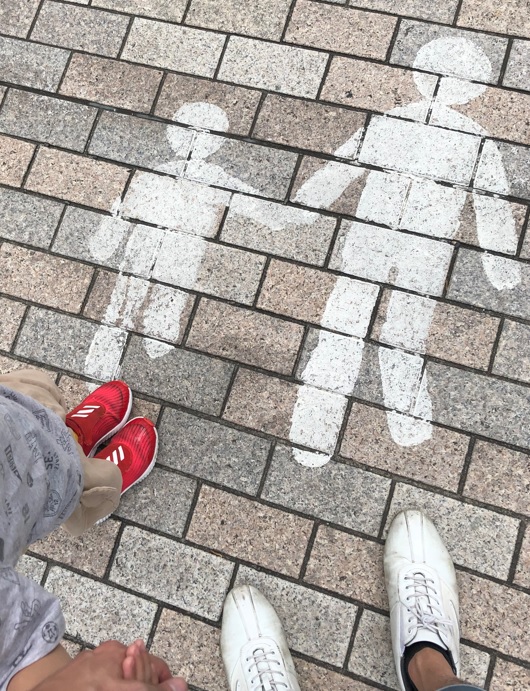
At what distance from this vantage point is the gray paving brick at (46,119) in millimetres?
3283

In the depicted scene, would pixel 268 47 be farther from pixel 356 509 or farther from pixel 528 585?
pixel 528 585

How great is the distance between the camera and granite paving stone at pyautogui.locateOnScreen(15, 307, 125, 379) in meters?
3.00

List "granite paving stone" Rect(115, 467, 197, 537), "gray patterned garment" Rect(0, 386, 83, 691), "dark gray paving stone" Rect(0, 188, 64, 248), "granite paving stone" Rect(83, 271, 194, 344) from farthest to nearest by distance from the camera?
"dark gray paving stone" Rect(0, 188, 64, 248) < "granite paving stone" Rect(83, 271, 194, 344) < "granite paving stone" Rect(115, 467, 197, 537) < "gray patterned garment" Rect(0, 386, 83, 691)

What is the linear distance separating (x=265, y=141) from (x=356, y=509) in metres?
1.86

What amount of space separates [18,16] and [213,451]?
2.73 metres

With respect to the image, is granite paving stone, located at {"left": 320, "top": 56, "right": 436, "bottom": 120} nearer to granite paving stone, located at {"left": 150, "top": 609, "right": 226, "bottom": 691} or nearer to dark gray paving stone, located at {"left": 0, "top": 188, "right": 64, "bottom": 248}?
dark gray paving stone, located at {"left": 0, "top": 188, "right": 64, "bottom": 248}

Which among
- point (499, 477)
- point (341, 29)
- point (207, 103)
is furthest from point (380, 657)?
point (341, 29)

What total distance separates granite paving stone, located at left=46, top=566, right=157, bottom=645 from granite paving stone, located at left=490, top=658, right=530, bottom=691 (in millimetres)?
1447

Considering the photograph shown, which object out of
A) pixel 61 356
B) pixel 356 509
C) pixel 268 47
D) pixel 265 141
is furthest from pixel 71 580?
pixel 268 47

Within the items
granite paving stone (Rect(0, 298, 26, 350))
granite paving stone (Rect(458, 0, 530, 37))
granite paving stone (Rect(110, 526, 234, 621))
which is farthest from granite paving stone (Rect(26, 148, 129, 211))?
granite paving stone (Rect(458, 0, 530, 37))

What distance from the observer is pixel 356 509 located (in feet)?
8.82

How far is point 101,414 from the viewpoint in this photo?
2814 mm

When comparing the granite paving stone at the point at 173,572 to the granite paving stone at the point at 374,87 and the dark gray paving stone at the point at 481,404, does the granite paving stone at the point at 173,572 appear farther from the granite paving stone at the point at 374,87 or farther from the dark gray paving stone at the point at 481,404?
the granite paving stone at the point at 374,87

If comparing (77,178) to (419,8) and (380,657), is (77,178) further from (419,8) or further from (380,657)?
(380,657)
